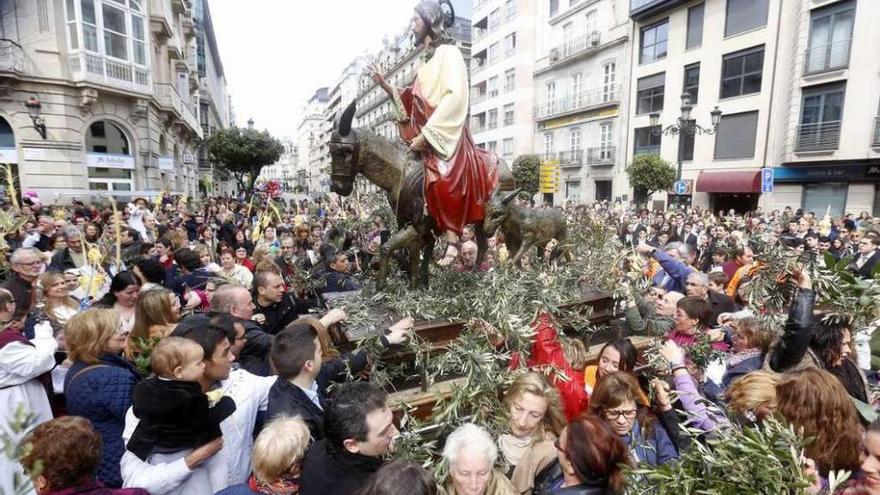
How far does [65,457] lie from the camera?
1732 millimetres

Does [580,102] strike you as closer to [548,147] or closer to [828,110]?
[548,147]

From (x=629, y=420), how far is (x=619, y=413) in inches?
3.4

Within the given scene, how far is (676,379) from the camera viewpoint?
2.62 meters

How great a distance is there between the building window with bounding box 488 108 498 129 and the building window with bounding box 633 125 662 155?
1459 centimetres

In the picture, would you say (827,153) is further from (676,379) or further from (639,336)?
(676,379)

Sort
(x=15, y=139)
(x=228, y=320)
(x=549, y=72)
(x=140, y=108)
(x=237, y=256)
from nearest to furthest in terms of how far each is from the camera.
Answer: (x=228, y=320), (x=237, y=256), (x=15, y=139), (x=140, y=108), (x=549, y=72)

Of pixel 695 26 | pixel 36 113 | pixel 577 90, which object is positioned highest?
pixel 695 26

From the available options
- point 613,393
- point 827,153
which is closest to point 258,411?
point 613,393

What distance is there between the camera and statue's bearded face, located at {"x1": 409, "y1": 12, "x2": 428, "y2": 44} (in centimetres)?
409

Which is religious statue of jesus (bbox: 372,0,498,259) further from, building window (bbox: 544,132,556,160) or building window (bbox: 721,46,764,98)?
building window (bbox: 544,132,556,160)

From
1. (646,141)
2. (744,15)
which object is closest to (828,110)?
(744,15)

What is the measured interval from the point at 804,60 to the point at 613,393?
77.7 feet

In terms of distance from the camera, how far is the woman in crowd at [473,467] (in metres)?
2.06

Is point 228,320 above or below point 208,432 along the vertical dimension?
above
